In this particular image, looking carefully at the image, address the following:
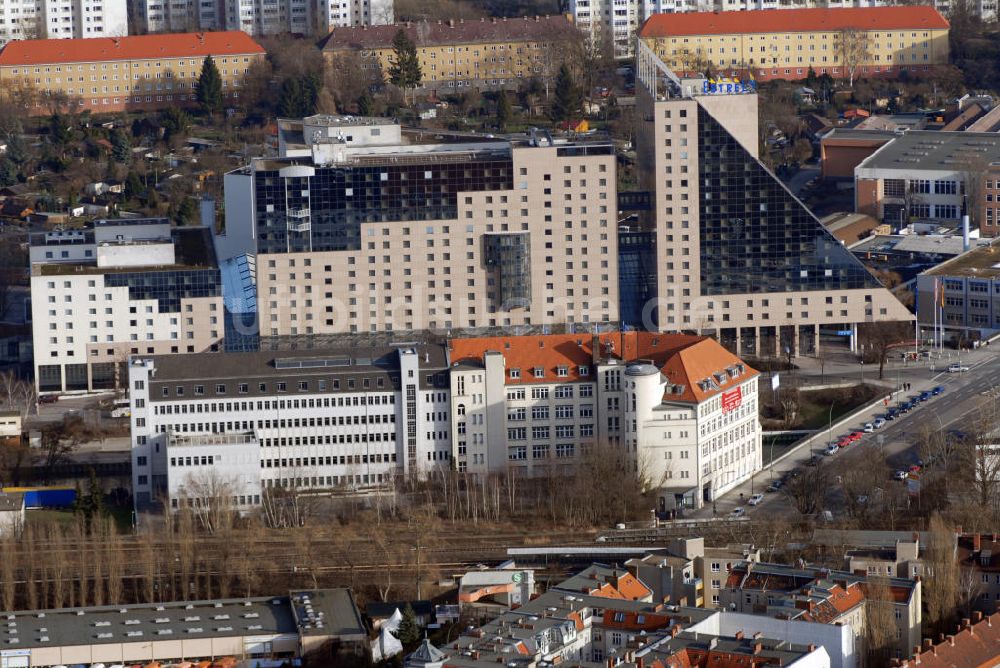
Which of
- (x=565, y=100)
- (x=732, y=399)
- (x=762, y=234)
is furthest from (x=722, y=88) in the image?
(x=565, y=100)

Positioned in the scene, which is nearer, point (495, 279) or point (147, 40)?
point (495, 279)

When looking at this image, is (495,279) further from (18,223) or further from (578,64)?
(578,64)

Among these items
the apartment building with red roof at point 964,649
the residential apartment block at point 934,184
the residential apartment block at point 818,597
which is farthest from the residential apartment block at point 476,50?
the apartment building with red roof at point 964,649

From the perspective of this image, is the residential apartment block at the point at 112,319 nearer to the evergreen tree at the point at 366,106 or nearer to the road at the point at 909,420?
the road at the point at 909,420

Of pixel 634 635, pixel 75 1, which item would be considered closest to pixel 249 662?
pixel 634 635

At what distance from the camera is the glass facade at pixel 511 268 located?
406ft

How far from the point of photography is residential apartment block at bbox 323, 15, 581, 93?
177 metres

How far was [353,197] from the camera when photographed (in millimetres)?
122500

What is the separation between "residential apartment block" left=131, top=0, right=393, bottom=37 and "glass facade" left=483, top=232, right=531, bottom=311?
64920 millimetres

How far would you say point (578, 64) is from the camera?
574 feet

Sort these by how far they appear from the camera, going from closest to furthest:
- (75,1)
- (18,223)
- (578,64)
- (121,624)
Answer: (121,624), (18,223), (578,64), (75,1)

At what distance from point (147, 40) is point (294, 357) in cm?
7345

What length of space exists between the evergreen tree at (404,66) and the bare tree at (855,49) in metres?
25.0

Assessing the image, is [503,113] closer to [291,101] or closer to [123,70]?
[291,101]
